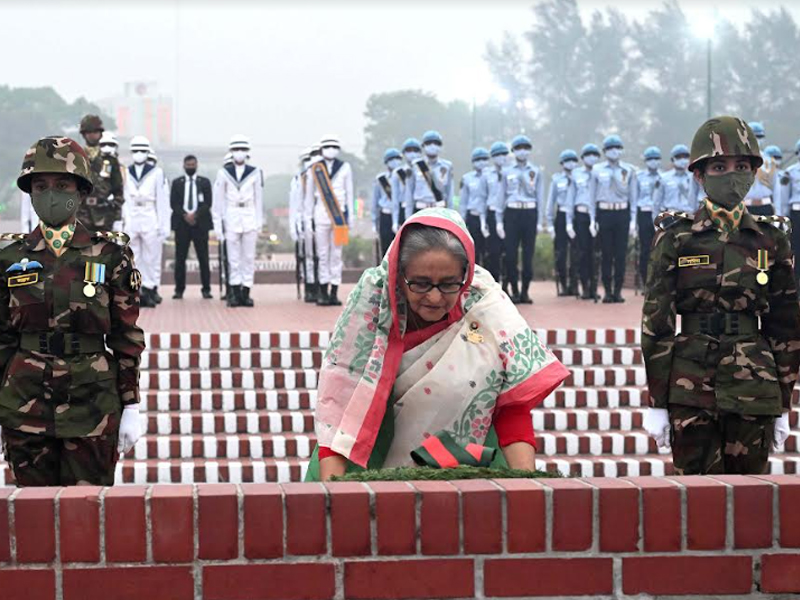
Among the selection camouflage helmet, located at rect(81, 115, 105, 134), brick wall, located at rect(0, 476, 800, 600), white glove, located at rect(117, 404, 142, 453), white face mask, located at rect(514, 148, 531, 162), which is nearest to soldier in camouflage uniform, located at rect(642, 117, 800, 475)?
white glove, located at rect(117, 404, 142, 453)

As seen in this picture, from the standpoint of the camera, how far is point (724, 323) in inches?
206

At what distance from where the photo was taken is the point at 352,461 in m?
3.87

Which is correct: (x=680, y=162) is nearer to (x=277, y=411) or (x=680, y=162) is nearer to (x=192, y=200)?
(x=192, y=200)

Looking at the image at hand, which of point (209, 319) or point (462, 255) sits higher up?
point (462, 255)

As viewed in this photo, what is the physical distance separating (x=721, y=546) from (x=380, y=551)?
675mm

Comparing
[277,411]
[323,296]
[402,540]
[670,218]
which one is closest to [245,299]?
[323,296]

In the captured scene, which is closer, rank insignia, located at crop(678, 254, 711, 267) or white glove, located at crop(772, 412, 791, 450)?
rank insignia, located at crop(678, 254, 711, 267)

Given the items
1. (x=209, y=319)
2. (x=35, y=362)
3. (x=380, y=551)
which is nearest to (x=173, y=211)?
(x=209, y=319)

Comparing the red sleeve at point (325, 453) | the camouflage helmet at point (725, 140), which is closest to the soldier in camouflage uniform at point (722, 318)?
the camouflage helmet at point (725, 140)

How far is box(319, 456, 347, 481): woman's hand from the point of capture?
153 inches

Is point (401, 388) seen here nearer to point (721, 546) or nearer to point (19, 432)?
point (721, 546)

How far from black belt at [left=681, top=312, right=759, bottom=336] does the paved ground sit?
7.95 metres

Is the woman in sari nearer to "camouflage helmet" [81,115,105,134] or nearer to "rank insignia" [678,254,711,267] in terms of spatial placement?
Answer: "rank insignia" [678,254,711,267]

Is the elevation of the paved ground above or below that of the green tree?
below
